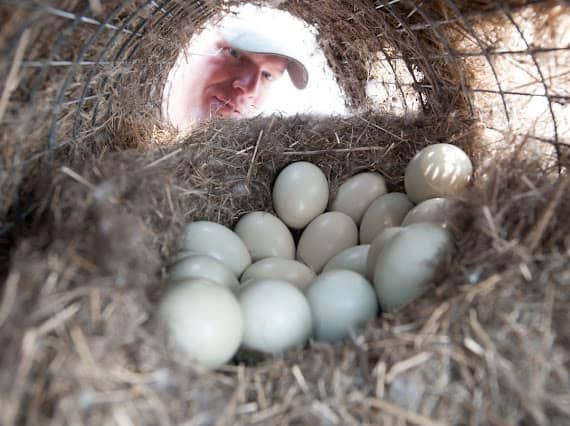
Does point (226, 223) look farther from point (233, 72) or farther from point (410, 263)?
point (233, 72)

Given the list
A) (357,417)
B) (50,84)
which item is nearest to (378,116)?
(50,84)

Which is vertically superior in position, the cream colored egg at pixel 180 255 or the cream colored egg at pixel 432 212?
the cream colored egg at pixel 432 212

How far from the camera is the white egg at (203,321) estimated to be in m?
0.90

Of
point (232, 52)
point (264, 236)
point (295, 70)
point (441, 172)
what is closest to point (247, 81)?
point (232, 52)

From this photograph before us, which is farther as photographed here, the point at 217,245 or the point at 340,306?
the point at 217,245

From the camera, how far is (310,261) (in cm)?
157

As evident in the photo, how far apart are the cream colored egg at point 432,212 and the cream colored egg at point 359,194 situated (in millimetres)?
299

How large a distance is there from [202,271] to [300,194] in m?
0.58

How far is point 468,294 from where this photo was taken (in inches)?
35.2

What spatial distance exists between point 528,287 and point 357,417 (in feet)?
1.26

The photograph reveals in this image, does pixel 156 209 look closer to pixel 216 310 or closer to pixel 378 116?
pixel 216 310

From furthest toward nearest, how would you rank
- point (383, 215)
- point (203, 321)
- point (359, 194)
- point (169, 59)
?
1. point (169, 59)
2. point (359, 194)
3. point (383, 215)
4. point (203, 321)

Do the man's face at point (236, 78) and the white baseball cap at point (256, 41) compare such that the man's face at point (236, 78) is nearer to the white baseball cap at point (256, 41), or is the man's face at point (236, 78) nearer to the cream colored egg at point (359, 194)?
the white baseball cap at point (256, 41)

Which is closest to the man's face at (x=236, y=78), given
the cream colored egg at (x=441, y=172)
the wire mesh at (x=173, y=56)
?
the wire mesh at (x=173, y=56)
